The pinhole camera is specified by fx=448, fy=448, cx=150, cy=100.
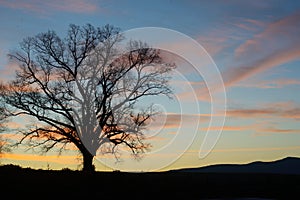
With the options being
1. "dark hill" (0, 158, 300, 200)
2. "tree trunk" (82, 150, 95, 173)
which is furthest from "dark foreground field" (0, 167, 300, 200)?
"tree trunk" (82, 150, 95, 173)

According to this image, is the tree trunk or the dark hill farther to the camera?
the tree trunk

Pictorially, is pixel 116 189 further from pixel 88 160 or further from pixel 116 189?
pixel 88 160

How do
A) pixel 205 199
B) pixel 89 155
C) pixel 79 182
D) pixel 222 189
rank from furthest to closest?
pixel 89 155 → pixel 222 189 → pixel 79 182 → pixel 205 199

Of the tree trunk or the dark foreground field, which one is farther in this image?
the tree trunk

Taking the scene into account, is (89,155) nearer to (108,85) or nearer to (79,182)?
(108,85)

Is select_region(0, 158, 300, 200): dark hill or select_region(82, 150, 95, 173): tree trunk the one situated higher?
select_region(82, 150, 95, 173): tree trunk

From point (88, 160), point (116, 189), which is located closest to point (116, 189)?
point (116, 189)

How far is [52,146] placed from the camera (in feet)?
112

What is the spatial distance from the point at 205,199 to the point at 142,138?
55.8 feet

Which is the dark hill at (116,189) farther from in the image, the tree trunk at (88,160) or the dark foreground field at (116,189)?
the tree trunk at (88,160)

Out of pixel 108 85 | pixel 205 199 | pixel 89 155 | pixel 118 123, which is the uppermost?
pixel 108 85

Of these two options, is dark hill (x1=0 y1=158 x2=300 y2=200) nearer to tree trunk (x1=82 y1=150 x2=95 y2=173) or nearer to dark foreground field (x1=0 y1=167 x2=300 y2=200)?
dark foreground field (x1=0 y1=167 x2=300 y2=200)

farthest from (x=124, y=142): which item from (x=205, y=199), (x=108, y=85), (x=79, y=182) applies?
(x=205, y=199)

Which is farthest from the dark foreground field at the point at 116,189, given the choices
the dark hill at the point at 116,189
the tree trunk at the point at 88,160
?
the tree trunk at the point at 88,160
